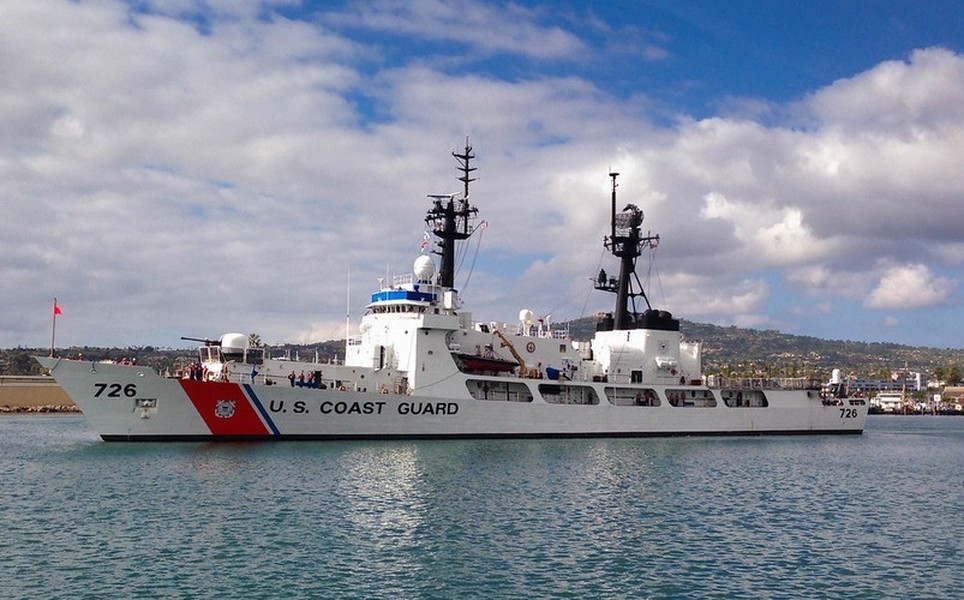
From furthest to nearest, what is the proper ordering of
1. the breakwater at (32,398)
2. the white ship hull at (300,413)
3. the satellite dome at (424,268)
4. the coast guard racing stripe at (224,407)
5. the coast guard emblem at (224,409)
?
the breakwater at (32,398)
the satellite dome at (424,268)
the coast guard emblem at (224,409)
the coast guard racing stripe at (224,407)
the white ship hull at (300,413)

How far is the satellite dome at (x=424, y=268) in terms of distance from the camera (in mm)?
35969

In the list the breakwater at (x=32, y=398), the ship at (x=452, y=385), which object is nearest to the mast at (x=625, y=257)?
the ship at (x=452, y=385)

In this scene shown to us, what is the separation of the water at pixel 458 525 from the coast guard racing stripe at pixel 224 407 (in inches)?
36.9

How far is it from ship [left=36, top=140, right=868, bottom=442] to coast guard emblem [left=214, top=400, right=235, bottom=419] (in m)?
0.05

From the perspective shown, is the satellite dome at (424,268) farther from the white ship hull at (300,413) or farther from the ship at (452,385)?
the white ship hull at (300,413)

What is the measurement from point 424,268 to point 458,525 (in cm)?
1927

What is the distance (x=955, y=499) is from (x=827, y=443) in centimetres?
1692

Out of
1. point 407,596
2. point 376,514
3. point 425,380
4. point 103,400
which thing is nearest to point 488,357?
point 425,380

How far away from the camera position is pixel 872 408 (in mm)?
115938

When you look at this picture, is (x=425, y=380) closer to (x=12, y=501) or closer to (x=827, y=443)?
(x=12, y=501)

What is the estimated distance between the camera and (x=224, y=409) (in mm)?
30312

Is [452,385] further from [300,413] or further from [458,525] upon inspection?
[458,525]

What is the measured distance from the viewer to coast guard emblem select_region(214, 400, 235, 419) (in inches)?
1191

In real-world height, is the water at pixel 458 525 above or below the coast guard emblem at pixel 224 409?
below
